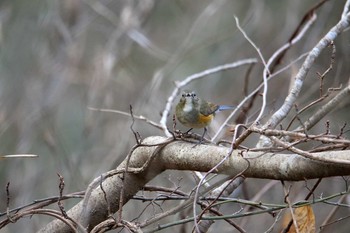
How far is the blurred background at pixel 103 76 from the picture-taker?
5.89m

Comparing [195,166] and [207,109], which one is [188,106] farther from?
[195,166]

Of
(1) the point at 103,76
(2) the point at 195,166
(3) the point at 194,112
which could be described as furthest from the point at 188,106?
(1) the point at 103,76

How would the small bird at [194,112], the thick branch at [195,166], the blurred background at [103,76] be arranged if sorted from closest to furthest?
the thick branch at [195,166]
the small bird at [194,112]
the blurred background at [103,76]

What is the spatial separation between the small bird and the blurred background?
1142mm

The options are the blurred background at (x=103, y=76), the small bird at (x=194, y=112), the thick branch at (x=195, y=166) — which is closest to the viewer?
the thick branch at (x=195, y=166)

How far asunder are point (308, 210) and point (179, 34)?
659 centimetres

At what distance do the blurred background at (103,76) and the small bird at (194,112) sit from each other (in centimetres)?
114

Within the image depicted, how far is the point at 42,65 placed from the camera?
6.65 metres

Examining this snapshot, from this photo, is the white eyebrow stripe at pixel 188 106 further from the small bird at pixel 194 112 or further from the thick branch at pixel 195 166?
the thick branch at pixel 195 166

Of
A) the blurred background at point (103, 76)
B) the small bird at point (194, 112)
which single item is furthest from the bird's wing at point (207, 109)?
the blurred background at point (103, 76)

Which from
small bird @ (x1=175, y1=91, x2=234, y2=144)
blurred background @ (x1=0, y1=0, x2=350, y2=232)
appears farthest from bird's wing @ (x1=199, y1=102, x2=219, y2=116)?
blurred background @ (x1=0, y1=0, x2=350, y2=232)

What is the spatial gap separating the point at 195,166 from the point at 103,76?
3.67 metres

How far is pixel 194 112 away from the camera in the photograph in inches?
151

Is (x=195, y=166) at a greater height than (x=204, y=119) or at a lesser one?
lesser
